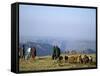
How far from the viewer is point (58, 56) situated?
7.20 ft

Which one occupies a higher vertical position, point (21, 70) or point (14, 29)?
point (14, 29)

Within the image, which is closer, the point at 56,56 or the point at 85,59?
the point at 56,56

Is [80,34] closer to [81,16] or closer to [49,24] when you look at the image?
[81,16]

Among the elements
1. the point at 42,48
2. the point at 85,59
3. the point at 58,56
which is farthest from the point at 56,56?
the point at 85,59

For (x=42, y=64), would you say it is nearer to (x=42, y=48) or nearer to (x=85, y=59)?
(x=42, y=48)

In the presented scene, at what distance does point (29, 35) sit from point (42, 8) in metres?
0.25

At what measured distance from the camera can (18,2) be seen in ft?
6.64

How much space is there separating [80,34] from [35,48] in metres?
0.44

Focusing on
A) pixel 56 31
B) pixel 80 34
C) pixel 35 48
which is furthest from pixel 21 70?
pixel 80 34

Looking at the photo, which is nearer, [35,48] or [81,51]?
[35,48]

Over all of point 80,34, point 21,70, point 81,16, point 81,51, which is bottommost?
point 21,70

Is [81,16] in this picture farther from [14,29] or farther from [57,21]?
[14,29]

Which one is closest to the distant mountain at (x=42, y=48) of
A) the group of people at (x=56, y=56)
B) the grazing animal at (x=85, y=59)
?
the group of people at (x=56, y=56)

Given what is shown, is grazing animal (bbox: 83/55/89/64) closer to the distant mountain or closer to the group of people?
the group of people
